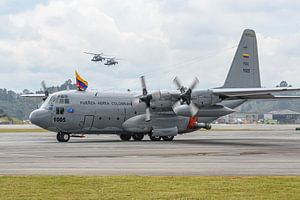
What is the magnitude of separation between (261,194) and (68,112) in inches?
1288

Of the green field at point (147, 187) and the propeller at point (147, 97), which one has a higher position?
the propeller at point (147, 97)

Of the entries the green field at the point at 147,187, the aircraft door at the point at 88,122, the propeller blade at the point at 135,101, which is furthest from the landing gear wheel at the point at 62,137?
the green field at the point at 147,187

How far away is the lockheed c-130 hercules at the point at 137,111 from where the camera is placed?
45.4 m

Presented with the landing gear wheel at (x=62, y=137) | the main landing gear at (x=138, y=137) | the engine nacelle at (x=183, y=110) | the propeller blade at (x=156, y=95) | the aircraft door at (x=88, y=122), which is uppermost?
the propeller blade at (x=156, y=95)

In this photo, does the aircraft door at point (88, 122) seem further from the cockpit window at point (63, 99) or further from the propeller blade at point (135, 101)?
the propeller blade at point (135, 101)

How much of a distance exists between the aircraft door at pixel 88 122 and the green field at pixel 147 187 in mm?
28702

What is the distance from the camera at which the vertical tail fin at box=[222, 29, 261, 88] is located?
5300 cm

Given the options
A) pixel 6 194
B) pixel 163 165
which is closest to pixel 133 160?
pixel 163 165

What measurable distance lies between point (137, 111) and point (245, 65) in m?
11.6

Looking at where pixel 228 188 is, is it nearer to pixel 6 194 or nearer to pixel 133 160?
pixel 6 194

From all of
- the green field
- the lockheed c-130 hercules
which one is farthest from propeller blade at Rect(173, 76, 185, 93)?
the green field

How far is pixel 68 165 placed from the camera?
22.9 metres

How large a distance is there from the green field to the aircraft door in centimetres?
2870

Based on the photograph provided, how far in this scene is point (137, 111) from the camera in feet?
162
